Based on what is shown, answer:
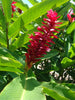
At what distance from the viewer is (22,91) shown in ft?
2.66

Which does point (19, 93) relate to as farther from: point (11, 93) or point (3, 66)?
point (3, 66)

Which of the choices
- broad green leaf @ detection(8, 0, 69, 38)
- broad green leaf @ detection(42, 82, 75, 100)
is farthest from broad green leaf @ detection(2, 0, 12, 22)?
broad green leaf @ detection(42, 82, 75, 100)

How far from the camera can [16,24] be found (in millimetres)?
1037

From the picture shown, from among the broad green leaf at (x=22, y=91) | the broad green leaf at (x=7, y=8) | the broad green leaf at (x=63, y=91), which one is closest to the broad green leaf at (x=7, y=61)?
the broad green leaf at (x=22, y=91)

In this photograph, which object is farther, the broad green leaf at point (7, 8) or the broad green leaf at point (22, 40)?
the broad green leaf at point (22, 40)

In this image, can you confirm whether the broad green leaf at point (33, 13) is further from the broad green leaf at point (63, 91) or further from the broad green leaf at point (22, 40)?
the broad green leaf at point (63, 91)

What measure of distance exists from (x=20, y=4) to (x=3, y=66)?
62 centimetres

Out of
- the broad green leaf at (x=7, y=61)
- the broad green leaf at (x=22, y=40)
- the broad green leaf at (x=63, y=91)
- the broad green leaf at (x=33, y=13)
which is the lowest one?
the broad green leaf at (x=63, y=91)

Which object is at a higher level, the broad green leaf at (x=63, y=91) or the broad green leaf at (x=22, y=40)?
the broad green leaf at (x=22, y=40)

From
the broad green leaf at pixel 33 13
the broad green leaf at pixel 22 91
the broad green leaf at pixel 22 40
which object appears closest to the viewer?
the broad green leaf at pixel 22 91

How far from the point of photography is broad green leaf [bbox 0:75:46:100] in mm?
758

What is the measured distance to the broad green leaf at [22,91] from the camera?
0.76 meters

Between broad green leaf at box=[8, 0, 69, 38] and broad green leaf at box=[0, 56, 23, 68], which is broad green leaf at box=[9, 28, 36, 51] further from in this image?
broad green leaf at box=[0, 56, 23, 68]

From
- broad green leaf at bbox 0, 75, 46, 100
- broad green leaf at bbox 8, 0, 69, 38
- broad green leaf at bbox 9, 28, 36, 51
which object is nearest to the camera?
broad green leaf at bbox 0, 75, 46, 100
